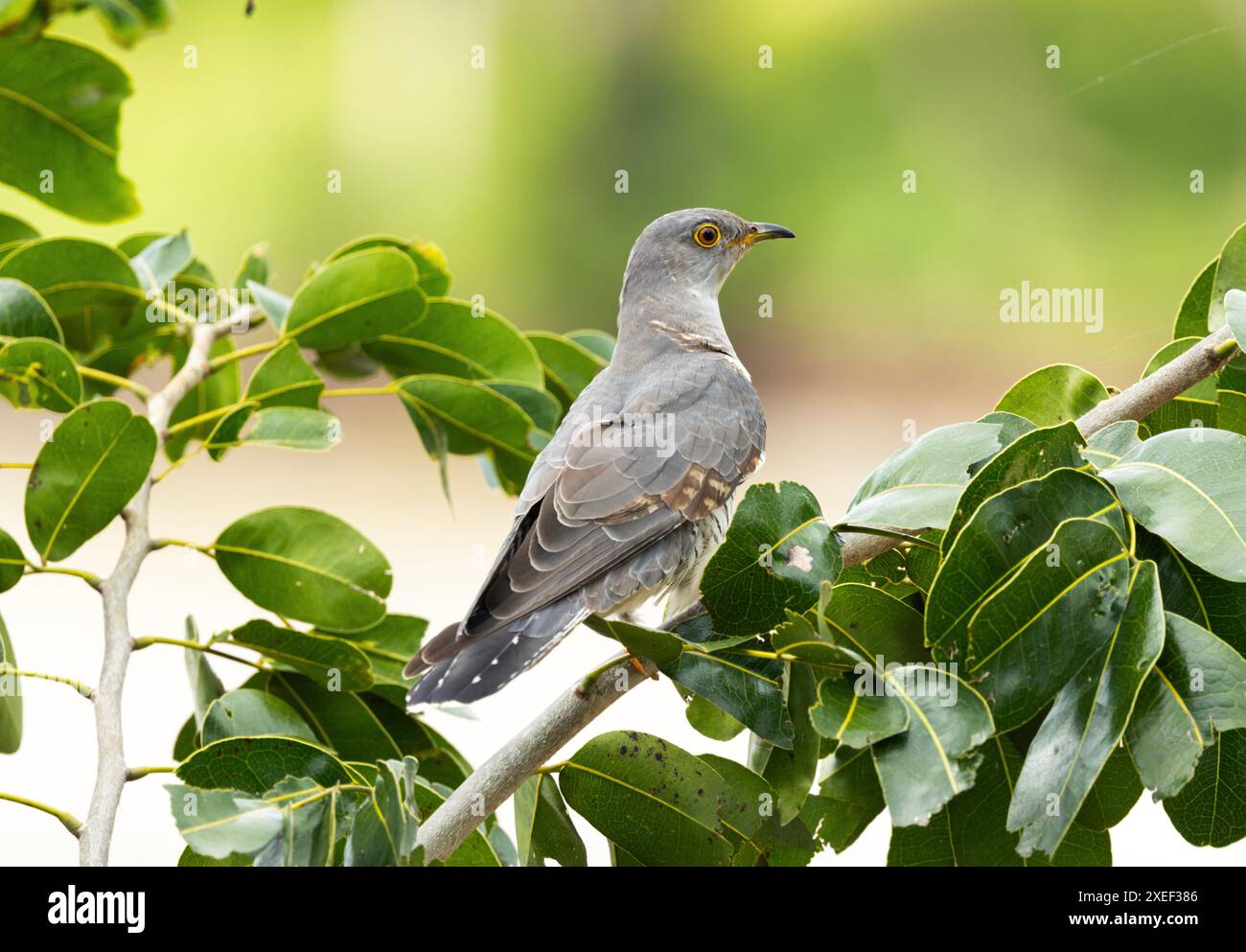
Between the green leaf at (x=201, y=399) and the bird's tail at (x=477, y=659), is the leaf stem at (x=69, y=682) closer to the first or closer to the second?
the bird's tail at (x=477, y=659)

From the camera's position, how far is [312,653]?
49.1 inches

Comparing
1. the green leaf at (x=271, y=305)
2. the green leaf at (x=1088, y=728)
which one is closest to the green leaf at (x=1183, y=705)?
the green leaf at (x=1088, y=728)

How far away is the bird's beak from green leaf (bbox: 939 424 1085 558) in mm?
1256

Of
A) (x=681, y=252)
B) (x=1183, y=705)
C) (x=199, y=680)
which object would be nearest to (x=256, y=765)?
(x=199, y=680)

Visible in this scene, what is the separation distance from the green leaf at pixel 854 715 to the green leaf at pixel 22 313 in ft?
3.26

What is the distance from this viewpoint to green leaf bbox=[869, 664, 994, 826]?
81cm

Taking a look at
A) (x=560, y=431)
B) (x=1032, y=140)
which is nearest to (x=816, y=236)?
(x=1032, y=140)

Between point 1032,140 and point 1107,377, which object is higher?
point 1032,140

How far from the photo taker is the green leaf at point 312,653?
1232mm

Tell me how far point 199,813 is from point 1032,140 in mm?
5652

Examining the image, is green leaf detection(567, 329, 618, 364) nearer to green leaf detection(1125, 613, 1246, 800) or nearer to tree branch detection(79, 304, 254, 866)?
tree branch detection(79, 304, 254, 866)

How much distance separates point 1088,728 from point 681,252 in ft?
4.83

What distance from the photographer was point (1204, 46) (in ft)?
17.8
